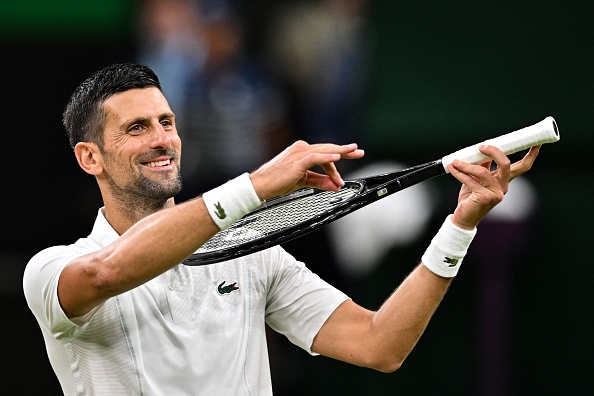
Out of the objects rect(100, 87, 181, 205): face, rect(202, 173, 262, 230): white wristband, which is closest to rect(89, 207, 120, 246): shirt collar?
rect(100, 87, 181, 205): face

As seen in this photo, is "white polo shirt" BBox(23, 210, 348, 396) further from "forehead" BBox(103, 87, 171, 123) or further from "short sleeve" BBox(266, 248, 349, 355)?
"forehead" BBox(103, 87, 171, 123)

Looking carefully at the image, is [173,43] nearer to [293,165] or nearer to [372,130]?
[372,130]

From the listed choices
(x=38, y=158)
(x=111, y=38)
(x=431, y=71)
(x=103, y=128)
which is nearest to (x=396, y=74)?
(x=431, y=71)

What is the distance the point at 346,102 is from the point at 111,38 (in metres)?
1.71

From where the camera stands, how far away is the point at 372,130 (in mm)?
6988

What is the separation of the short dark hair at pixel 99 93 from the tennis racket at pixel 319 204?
645mm

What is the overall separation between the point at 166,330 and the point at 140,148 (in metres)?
0.71

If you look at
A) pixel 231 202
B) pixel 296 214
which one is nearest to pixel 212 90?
pixel 296 214

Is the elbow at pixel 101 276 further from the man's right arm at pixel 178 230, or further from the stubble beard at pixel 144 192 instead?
the stubble beard at pixel 144 192

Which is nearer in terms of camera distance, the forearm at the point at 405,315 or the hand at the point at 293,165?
the hand at the point at 293,165

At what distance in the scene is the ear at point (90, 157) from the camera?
162 inches

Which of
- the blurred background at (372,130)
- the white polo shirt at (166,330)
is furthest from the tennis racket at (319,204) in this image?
the blurred background at (372,130)

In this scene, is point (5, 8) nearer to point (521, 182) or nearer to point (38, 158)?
point (38, 158)

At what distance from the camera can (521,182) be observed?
678 centimetres
